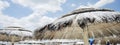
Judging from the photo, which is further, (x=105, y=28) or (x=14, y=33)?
(x=14, y=33)

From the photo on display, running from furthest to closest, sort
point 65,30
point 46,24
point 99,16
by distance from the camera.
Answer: point 46,24 → point 65,30 → point 99,16

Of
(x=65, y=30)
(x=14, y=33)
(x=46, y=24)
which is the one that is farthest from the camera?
(x=14, y=33)

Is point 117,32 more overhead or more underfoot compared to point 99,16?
more underfoot

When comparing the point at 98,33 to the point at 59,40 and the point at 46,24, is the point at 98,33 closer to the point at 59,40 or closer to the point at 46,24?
the point at 59,40

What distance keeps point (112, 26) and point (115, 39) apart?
617mm

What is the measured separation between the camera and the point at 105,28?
8484 millimetres

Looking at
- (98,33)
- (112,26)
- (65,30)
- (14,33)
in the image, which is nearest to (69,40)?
(65,30)

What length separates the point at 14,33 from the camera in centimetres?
2048

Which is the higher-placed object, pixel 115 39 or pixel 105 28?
pixel 105 28

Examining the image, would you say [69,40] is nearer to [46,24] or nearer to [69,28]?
[69,28]

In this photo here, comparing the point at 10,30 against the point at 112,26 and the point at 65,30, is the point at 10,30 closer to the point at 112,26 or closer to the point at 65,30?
the point at 65,30

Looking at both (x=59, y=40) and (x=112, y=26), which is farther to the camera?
(x=59, y=40)

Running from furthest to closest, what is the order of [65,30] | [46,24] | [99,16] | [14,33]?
[14,33] < [46,24] < [65,30] < [99,16]

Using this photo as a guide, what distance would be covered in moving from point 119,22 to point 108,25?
48cm
